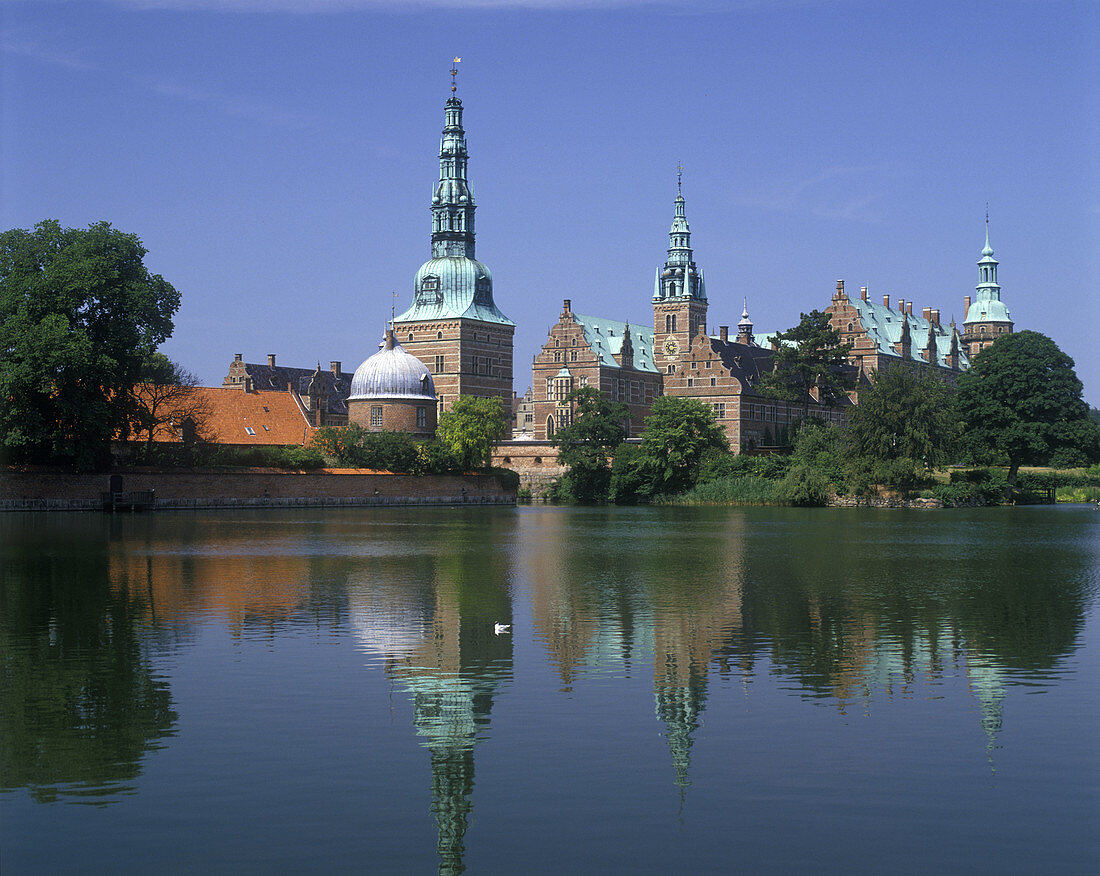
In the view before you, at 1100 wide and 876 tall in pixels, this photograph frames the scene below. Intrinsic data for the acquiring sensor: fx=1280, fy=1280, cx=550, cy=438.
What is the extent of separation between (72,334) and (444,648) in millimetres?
35371

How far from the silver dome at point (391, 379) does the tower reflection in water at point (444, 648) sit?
4589 centimetres

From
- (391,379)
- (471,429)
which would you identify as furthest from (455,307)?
(471,429)

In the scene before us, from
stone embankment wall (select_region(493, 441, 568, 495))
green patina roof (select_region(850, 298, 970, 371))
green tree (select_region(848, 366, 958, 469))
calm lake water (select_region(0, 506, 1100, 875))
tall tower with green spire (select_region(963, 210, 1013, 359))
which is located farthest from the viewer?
tall tower with green spire (select_region(963, 210, 1013, 359))

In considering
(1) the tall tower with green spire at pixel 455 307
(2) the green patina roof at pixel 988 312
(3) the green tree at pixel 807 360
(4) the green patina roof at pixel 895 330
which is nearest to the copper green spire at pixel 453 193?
(1) the tall tower with green spire at pixel 455 307

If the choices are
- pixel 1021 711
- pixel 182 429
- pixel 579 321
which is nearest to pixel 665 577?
pixel 1021 711

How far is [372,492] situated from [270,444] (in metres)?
8.25

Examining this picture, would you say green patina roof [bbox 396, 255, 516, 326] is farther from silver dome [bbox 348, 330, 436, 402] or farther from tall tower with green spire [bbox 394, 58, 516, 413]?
silver dome [bbox 348, 330, 436, 402]

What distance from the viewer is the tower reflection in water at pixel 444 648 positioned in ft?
32.9

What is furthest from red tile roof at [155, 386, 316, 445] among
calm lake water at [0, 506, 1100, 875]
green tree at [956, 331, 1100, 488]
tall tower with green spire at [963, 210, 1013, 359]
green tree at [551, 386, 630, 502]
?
tall tower with green spire at [963, 210, 1013, 359]

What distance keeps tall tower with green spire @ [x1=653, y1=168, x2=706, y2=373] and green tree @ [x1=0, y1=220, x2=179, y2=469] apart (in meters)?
59.5

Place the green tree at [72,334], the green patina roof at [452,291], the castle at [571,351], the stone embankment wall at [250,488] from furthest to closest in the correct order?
1. the green patina roof at [452,291]
2. the castle at [571,351]
3. the stone embankment wall at [250,488]
4. the green tree at [72,334]

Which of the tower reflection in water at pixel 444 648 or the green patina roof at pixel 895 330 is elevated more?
the green patina roof at pixel 895 330

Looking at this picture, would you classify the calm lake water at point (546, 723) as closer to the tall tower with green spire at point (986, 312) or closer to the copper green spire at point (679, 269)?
the copper green spire at point (679, 269)

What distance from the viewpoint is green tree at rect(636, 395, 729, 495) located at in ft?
236
